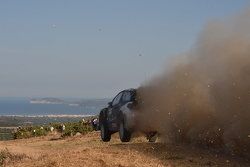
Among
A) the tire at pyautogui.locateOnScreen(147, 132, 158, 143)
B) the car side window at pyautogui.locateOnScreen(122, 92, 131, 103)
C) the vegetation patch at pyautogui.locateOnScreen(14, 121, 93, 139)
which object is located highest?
the car side window at pyautogui.locateOnScreen(122, 92, 131, 103)

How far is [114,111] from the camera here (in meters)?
20.4

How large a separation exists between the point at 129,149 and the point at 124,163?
79.3 inches

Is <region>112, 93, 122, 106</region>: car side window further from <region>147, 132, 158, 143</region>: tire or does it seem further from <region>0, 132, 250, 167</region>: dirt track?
<region>0, 132, 250, 167</region>: dirt track

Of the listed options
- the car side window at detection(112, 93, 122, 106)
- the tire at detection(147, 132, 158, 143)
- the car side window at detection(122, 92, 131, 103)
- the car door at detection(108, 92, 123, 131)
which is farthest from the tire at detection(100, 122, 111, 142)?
the car side window at detection(122, 92, 131, 103)

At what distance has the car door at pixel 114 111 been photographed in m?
20.0

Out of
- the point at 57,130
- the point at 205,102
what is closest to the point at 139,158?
the point at 205,102

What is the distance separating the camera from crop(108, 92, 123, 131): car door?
2004cm

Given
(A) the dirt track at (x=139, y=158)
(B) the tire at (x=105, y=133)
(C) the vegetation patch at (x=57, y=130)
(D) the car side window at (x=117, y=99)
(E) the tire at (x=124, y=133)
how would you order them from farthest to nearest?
(C) the vegetation patch at (x=57, y=130) → (B) the tire at (x=105, y=133) → (D) the car side window at (x=117, y=99) → (E) the tire at (x=124, y=133) → (A) the dirt track at (x=139, y=158)

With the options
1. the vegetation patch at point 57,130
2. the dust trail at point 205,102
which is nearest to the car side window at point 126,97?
the dust trail at point 205,102

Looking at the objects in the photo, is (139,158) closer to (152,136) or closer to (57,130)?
(152,136)

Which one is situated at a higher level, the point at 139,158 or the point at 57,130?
the point at 57,130

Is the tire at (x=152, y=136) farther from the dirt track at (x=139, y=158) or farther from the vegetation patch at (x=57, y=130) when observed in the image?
the vegetation patch at (x=57, y=130)

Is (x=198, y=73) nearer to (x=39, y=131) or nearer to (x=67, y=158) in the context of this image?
(x=67, y=158)

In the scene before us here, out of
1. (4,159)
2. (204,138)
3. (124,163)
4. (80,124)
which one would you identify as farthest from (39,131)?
(124,163)
